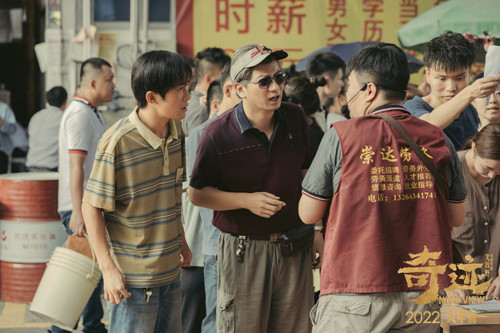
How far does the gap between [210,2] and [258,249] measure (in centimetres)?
684

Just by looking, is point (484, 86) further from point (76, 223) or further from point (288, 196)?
point (76, 223)

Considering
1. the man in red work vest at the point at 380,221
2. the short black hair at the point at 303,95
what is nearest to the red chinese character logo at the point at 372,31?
the short black hair at the point at 303,95

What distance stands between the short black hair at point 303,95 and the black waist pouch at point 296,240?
1355mm

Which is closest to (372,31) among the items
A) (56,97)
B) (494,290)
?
(56,97)

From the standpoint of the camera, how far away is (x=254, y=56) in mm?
3381

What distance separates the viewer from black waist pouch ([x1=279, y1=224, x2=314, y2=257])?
11.3ft

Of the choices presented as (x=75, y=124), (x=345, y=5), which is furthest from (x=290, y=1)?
(x=75, y=124)

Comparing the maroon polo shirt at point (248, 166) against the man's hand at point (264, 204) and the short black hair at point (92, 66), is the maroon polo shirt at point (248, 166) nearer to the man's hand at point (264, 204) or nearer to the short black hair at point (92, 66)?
the man's hand at point (264, 204)

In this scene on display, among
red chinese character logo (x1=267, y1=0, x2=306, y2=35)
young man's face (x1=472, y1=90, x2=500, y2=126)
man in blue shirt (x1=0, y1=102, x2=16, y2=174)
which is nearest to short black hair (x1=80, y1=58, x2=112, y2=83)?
young man's face (x1=472, y1=90, x2=500, y2=126)

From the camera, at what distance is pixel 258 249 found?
343 centimetres

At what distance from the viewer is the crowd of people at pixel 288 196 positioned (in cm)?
262

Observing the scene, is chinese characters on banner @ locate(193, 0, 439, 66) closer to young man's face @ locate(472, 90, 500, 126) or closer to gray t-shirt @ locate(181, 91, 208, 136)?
gray t-shirt @ locate(181, 91, 208, 136)

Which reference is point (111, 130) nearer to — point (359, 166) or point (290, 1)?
point (359, 166)

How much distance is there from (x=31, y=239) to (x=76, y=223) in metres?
1.63
